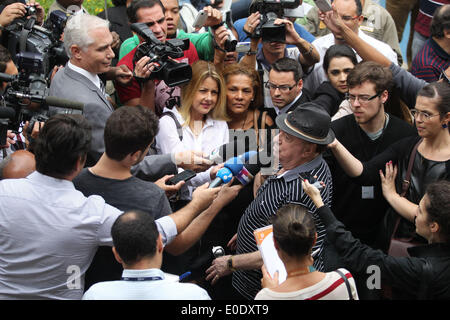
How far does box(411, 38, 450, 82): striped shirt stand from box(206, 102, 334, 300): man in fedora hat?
1693mm

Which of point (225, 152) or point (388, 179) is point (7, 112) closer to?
point (225, 152)

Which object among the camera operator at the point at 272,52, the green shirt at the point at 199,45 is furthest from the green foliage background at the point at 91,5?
the camera operator at the point at 272,52

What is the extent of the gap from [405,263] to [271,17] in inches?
93.9

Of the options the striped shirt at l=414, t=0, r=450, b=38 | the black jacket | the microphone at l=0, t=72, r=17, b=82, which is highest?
the microphone at l=0, t=72, r=17, b=82

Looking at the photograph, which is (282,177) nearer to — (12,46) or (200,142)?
(200,142)

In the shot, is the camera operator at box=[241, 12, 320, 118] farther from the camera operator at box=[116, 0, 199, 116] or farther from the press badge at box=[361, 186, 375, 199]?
the press badge at box=[361, 186, 375, 199]

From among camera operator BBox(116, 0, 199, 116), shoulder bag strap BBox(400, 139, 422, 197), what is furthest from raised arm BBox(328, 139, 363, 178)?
camera operator BBox(116, 0, 199, 116)

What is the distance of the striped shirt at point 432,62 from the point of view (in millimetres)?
4535

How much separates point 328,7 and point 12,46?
2.58 metres

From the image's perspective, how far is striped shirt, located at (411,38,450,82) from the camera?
454cm

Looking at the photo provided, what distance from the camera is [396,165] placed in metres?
3.53

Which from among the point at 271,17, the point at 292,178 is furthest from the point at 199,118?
the point at 292,178

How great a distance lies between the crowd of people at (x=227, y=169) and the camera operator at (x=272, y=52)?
0.01m

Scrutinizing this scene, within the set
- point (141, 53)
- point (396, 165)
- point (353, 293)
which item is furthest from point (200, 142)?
point (353, 293)
